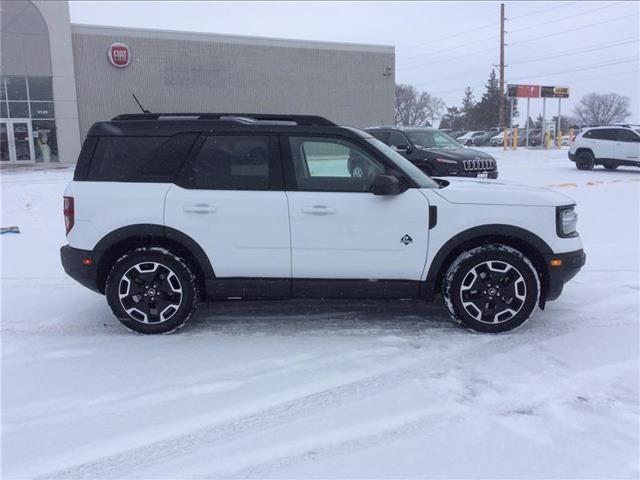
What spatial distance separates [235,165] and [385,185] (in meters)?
1.26

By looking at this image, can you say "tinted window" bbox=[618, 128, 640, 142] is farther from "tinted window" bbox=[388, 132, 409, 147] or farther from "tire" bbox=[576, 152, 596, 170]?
"tinted window" bbox=[388, 132, 409, 147]

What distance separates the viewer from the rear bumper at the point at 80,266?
15.8 feet

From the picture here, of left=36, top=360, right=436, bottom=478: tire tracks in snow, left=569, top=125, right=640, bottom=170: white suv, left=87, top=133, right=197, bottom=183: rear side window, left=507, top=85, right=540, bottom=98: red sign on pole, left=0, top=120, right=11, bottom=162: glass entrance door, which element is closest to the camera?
left=36, top=360, right=436, bottom=478: tire tracks in snow

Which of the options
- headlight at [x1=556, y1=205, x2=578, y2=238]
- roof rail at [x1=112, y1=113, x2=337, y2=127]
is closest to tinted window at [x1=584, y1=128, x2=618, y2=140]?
headlight at [x1=556, y1=205, x2=578, y2=238]

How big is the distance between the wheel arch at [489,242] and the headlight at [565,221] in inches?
7.4

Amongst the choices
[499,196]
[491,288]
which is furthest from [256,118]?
[491,288]

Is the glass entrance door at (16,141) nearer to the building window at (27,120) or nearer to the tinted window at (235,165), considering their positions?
the building window at (27,120)

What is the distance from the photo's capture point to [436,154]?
12859mm

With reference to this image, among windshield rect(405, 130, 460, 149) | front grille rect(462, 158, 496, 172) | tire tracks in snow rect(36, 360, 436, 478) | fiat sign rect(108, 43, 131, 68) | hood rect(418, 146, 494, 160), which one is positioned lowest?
tire tracks in snow rect(36, 360, 436, 478)

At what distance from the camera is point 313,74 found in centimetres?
3953

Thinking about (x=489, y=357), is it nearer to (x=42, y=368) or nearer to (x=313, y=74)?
(x=42, y=368)

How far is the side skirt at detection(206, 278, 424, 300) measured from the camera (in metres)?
4.73

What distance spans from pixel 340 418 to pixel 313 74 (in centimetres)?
3818

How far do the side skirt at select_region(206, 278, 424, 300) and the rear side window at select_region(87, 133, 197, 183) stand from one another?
102 cm
